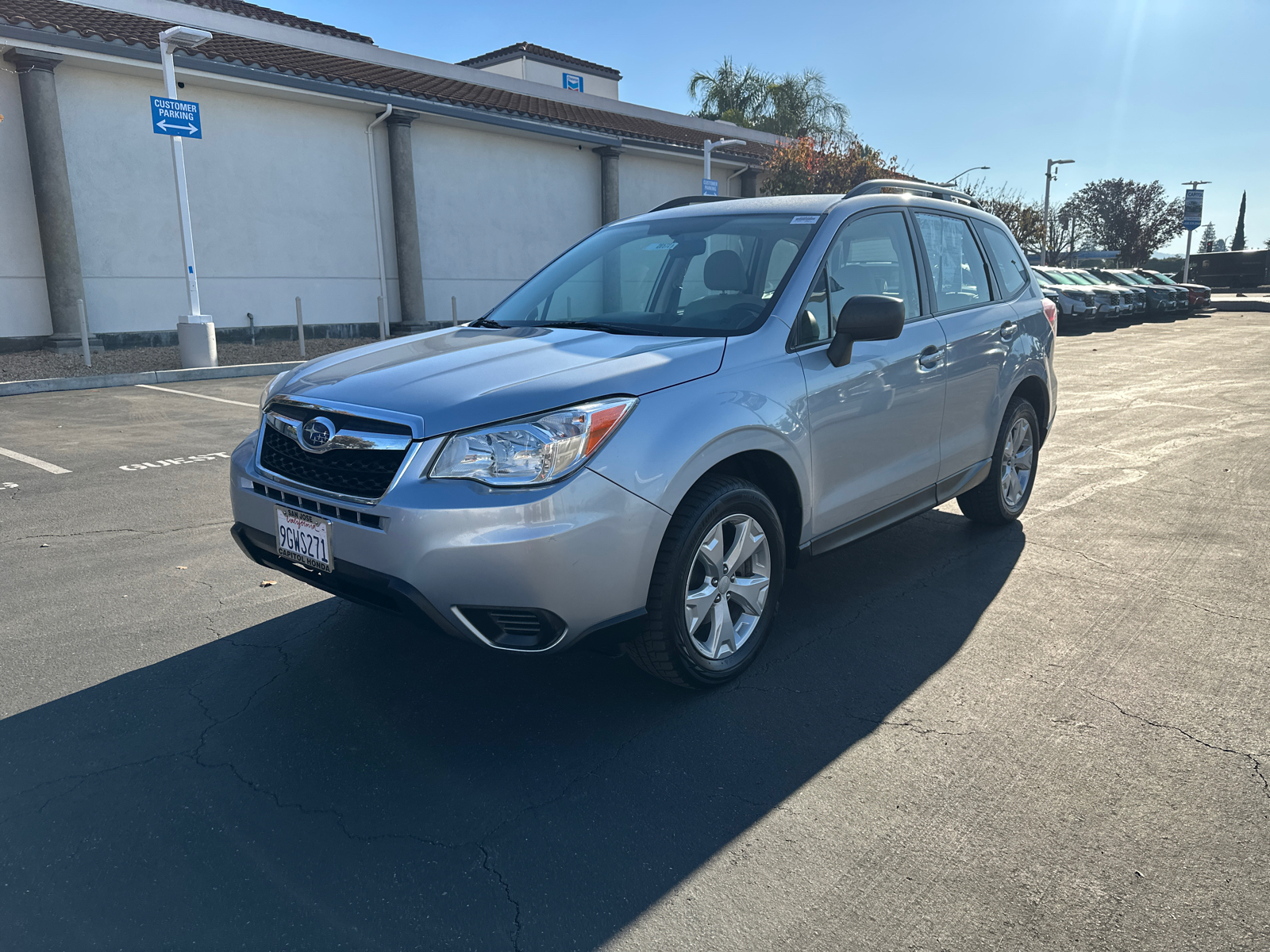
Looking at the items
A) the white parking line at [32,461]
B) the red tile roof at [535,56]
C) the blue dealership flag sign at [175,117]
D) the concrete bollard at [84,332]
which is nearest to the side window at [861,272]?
the white parking line at [32,461]

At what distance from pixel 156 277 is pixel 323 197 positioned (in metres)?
3.82

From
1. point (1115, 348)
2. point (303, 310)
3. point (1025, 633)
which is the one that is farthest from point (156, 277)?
point (1115, 348)

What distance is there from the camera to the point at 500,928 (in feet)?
7.36

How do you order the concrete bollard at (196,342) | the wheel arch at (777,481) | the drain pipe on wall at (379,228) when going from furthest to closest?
1. the drain pipe on wall at (379,228)
2. the concrete bollard at (196,342)
3. the wheel arch at (777,481)

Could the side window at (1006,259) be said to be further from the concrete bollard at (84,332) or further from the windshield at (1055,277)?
the windshield at (1055,277)

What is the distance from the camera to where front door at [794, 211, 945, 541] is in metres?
3.78

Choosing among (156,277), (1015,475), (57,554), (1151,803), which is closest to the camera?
(1151,803)

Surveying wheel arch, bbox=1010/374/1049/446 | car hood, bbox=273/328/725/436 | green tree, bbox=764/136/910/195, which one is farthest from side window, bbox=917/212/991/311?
green tree, bbox=764/136/910/195

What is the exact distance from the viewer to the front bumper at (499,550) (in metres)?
2.80

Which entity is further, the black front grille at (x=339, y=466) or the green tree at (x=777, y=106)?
the green tree at (x=777, y=106)

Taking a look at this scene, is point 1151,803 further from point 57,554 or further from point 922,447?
point 57,554

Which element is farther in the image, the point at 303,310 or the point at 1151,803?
the point at 303,310

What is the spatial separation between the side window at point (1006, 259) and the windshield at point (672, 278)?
5.99ft

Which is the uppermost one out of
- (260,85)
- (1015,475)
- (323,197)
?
(260,85)
